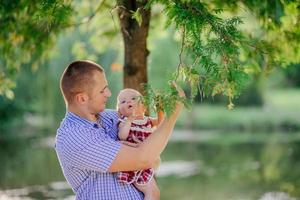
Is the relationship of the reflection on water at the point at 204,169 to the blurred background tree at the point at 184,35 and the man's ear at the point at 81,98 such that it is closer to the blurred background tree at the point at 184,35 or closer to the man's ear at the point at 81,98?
the blurred background tree at the point at 184,35

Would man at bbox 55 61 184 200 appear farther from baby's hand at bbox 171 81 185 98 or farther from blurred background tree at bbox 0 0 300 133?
blurred background tree at bbox 0 0 300 133

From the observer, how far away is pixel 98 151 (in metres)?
4.08

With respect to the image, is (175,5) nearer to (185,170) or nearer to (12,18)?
(12,18)

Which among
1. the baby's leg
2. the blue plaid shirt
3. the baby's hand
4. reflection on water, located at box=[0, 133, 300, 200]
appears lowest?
reflection on water, located at box=[0, 133, 300, 200]

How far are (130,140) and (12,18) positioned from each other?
207 inches

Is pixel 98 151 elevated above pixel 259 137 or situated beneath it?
elevated above

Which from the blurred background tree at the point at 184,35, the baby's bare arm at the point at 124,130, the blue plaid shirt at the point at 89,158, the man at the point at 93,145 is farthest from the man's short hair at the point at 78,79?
the blurred background tree at the point at 184,35

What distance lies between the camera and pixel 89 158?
409cm

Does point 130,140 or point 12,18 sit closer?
point 130,140

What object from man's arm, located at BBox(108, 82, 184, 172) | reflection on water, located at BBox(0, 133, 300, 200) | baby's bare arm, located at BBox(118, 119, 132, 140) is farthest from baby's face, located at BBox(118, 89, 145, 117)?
reflection on water, located at BBox(0, 133, 300, 200)

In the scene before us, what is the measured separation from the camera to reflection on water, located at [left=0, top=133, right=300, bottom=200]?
47.3ft

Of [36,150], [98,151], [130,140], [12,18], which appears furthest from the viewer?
[36,150]

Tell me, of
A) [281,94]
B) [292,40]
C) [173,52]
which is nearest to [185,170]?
[292,40]

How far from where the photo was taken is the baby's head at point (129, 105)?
4574mm
